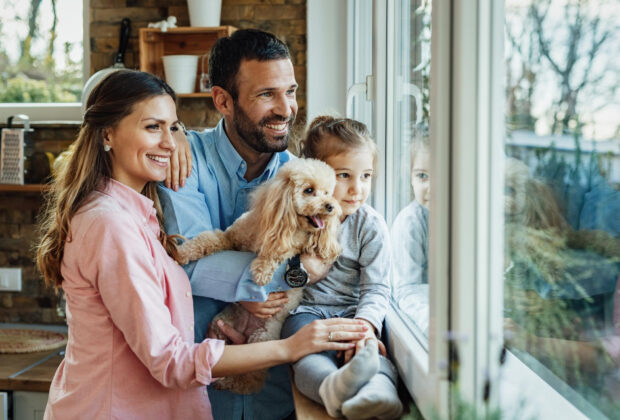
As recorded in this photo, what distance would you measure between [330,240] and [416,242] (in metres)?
0.22

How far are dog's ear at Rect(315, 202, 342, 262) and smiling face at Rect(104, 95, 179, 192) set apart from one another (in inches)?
17.6

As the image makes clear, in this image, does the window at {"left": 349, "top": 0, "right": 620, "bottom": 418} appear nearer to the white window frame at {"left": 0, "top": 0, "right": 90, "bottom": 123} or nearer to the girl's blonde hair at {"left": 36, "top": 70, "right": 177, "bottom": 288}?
the girl's blonde hair at {"left": 36, "top": 70, "right": 177, "bottom": 288}

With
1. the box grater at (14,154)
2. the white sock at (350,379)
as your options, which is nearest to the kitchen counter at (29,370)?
the box grater at (14,154)

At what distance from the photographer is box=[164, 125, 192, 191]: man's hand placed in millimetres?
1770

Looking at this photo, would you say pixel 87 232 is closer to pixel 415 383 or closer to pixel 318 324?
pixel 318 324

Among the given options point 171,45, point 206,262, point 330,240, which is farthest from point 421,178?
point 171,45

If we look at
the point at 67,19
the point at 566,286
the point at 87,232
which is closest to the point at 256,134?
the point at 87,232

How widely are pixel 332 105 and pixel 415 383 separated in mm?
2158

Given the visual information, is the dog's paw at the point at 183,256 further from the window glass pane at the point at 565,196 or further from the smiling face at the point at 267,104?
the window glass pane at the point at 565,196

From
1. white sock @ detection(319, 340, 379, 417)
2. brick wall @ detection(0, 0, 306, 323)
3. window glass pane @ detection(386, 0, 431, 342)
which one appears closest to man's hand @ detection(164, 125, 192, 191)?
window glass pane @ detection(386, 0, 431, 342)

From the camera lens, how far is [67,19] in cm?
366

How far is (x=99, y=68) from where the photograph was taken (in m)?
3.49

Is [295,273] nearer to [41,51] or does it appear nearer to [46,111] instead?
[46,111]

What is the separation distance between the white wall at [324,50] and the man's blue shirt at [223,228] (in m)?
1.20
